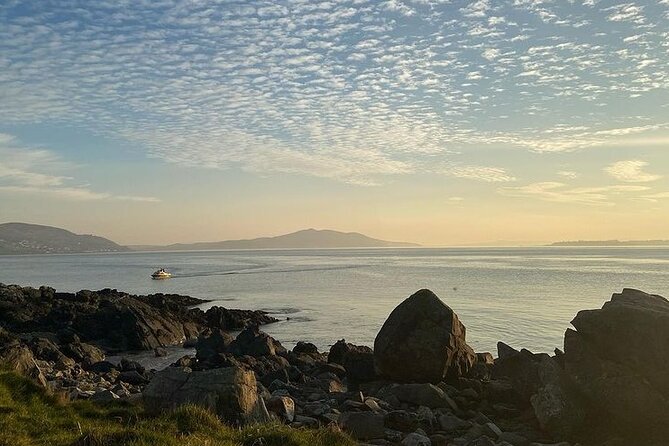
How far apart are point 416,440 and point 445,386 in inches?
249

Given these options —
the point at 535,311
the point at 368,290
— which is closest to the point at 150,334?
the point at 535,311

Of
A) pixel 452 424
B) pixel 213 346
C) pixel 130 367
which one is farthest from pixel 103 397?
pixel 213 346

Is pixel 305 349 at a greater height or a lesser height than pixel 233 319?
greater

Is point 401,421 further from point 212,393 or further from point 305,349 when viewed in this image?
point 305,349

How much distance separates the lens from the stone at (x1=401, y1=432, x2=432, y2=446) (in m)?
15.2

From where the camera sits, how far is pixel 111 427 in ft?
38.1

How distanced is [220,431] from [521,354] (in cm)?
1564

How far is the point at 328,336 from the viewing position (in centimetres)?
4509

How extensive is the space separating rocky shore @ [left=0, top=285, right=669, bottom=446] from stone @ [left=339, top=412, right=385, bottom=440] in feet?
0.11

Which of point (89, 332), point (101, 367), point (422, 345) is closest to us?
point (422, 345)

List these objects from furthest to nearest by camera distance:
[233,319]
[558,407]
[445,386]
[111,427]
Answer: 1. [233,319]
2. [445,386]
3. [558,407]
4. [111,427]

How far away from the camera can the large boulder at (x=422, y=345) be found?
22281 millimetres

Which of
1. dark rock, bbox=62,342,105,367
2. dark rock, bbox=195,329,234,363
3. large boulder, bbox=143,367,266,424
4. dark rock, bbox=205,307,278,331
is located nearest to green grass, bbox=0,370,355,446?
large boulder, bbox=143,367,266,424

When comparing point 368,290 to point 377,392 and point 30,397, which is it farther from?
point 30,397
